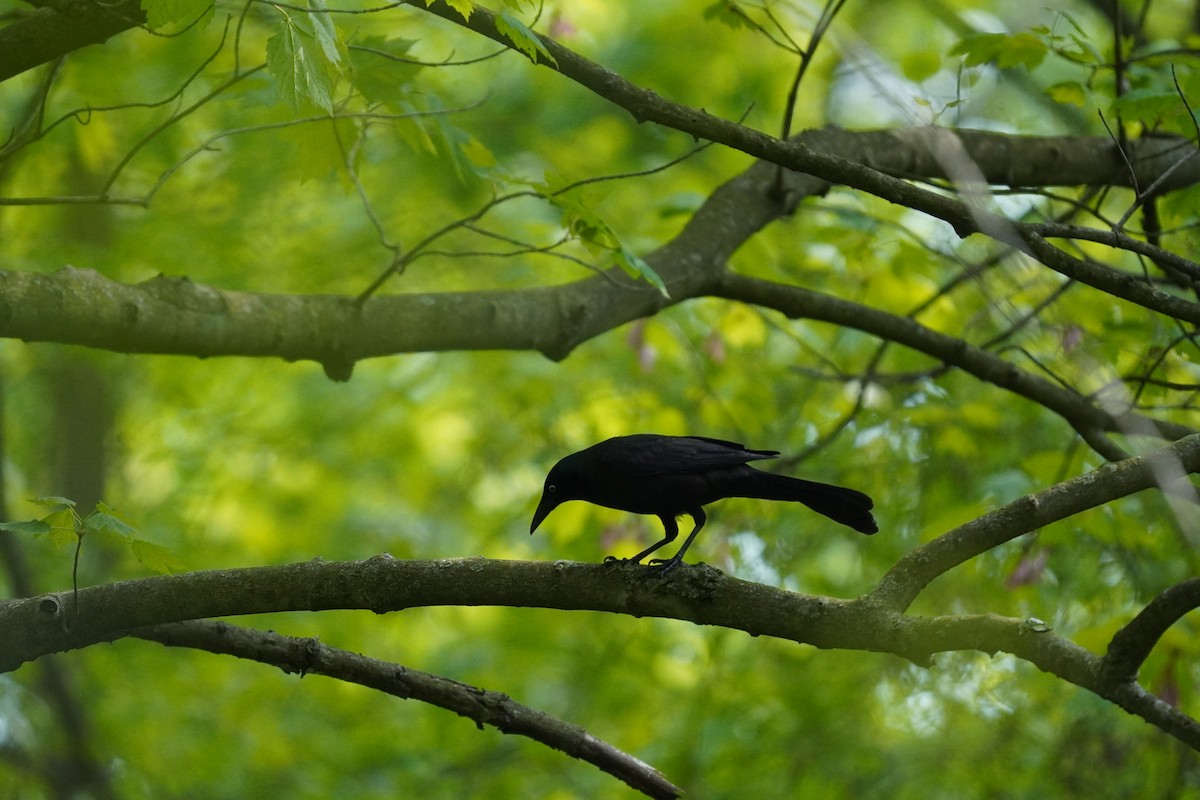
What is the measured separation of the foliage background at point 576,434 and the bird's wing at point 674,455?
4.37 feet

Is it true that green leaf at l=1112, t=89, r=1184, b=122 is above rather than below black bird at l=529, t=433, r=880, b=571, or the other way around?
above

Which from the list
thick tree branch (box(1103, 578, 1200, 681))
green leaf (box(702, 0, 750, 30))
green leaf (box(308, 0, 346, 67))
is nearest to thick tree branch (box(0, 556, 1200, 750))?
thick tree branch (box(1103, 578, 1200, 681))

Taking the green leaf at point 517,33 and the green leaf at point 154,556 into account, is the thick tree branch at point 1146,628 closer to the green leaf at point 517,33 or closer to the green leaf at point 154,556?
the green leaf at point 517,33

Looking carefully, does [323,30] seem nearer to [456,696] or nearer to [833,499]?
[456,696]

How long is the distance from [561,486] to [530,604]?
1.46m

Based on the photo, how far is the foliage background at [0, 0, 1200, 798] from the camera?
230 inches

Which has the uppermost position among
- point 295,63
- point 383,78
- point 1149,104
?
point 1149,104

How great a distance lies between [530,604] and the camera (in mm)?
2740

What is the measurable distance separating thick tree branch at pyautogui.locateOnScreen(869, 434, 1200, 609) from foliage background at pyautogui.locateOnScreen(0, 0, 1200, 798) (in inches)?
56.2

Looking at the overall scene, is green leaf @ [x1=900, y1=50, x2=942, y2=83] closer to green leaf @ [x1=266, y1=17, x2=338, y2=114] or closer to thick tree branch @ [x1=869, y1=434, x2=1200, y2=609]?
thick tree branch @ [x1=869, y1=434, x2=1200, y2=609]

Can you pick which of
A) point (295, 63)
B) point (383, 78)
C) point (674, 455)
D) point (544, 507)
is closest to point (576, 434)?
→ point (544, 507)

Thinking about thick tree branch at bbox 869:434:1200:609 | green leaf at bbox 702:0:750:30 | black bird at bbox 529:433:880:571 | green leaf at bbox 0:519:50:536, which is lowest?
green leaf at bbox 0:519:50:536

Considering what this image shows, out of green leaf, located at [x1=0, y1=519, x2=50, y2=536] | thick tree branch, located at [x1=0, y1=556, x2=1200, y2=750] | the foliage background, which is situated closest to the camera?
green leaf, located at [x1=0, y1=519, x2=50, y2=536]

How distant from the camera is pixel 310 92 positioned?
2525 millimetres
